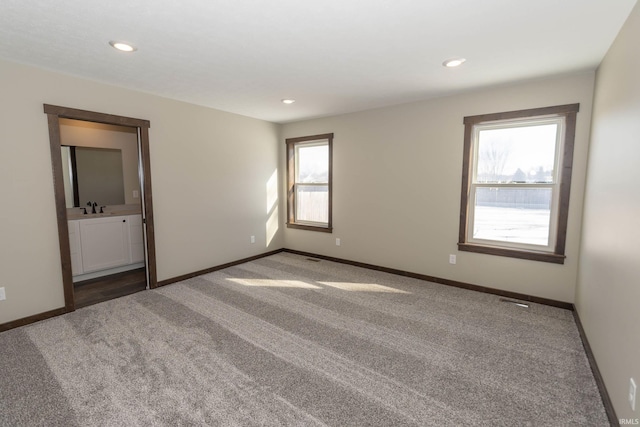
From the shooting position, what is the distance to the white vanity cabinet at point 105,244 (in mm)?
4094

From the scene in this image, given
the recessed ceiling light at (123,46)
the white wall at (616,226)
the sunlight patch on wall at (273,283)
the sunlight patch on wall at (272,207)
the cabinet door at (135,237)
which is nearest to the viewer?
the white wall at (616,226)

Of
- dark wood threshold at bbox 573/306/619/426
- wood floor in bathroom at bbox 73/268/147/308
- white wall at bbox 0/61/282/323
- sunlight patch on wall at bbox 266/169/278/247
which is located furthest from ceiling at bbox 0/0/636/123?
wood floor in bathroom at bbox 73/268/147/308

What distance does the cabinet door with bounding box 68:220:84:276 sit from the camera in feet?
13.2

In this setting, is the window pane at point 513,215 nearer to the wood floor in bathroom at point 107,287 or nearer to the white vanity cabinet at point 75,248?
the wood floor in bathroom at point 107,287

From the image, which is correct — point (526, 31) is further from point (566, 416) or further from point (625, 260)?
point (566, 416)

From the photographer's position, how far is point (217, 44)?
7.70ft

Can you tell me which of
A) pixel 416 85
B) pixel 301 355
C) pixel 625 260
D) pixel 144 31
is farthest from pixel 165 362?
pixel 416 85

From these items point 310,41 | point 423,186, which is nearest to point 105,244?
point 310,41

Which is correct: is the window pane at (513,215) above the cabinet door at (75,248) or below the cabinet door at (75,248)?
above

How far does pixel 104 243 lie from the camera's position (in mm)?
4371

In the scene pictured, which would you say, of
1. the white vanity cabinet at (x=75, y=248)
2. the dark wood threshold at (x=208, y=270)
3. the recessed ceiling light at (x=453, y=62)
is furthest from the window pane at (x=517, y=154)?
the white vanity cabinet at (x=75, y=248)

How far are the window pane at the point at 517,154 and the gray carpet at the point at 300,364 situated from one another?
4.93 feet

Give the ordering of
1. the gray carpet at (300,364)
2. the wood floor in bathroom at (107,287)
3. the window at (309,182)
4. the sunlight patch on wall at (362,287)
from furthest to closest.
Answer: the window at (309,182) < the sunlight patch on wall at (362,287) < the wood floor in bathroom at (107,287) < the gray carpet at (300,364)

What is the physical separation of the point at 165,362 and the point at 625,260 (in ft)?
10.5
